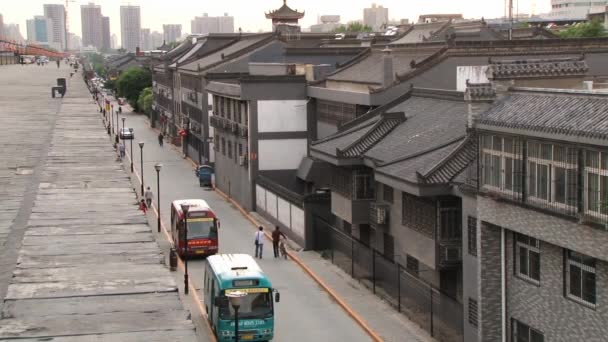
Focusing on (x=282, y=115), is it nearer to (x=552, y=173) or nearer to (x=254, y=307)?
(x=254, y=307)


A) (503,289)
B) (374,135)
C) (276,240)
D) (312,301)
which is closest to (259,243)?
(276,240)

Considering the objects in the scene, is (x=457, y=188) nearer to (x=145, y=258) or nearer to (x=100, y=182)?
(x=145, y=258)

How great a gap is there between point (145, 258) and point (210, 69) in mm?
43879

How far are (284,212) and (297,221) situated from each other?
2.88 meters

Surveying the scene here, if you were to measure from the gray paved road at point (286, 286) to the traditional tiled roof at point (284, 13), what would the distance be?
23.7 meters

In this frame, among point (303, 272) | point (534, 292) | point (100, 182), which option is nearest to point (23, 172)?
point (100, 182)

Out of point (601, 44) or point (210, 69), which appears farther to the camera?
point (210, 69)

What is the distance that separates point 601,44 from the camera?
1973 inches

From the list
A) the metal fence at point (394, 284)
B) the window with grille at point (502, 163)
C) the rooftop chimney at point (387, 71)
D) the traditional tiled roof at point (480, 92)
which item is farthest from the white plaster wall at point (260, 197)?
the window with grille at point (502, 163)

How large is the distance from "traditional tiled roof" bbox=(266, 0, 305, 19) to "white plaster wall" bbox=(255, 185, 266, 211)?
3618cm

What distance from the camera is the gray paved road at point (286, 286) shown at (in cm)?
2989

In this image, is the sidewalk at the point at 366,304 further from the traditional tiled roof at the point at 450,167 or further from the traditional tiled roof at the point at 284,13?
the traditional tiled roof at the point at 284,13

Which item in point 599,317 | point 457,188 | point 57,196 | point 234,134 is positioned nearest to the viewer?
point 599,317

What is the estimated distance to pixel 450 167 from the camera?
2914 cm
